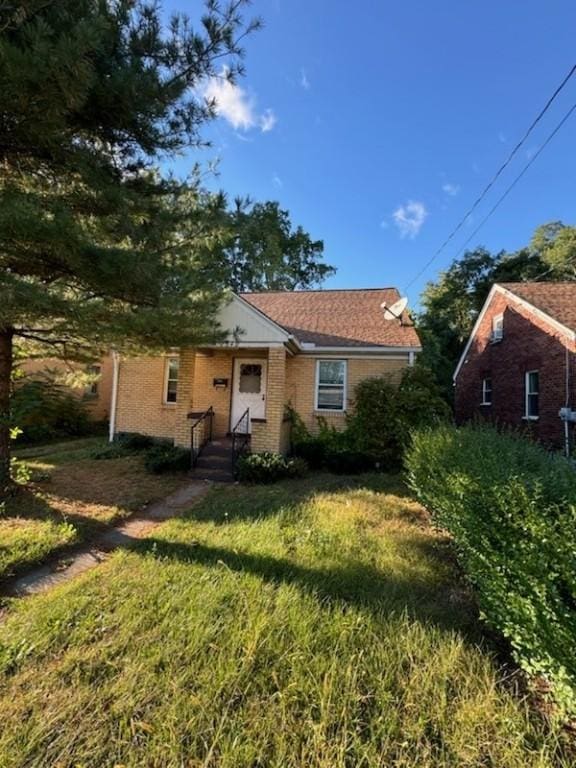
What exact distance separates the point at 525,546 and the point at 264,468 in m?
6.41

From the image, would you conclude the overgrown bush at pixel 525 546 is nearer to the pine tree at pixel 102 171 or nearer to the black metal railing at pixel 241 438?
the pine tree at pixel 102 171

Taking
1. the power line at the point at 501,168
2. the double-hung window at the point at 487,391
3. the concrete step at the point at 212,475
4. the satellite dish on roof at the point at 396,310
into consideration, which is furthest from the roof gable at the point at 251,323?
the double-hung window at the point at 487,391

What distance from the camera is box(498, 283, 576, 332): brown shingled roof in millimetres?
12898

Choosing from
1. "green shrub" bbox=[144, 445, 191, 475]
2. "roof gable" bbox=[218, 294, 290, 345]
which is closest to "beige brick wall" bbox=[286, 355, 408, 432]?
"roof gable" bbox=[218, 294, 290, 345]

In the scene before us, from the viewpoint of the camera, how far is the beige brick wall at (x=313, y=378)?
1120 cm

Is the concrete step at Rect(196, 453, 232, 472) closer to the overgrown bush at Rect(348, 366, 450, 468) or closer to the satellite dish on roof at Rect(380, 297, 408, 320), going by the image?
the overgrown bush at Rect(348, 366, 450, 468)

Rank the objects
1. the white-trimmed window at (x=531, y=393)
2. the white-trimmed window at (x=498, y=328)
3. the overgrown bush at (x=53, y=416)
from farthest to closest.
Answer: the white-trimmed window at (x=498, y=328) → the white-trimmed window at (x=531, y=393) → the overgrown bush at (x=53, y=416)

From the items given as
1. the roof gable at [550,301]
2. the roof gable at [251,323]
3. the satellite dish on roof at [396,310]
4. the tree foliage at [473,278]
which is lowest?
the roof gable at [251,323]

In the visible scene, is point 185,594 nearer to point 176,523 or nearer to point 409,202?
point 176,523

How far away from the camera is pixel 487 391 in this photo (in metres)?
17.4

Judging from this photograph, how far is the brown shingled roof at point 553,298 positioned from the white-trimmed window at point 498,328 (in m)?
1.33

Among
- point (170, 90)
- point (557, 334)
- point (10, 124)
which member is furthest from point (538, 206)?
point (10, 124)

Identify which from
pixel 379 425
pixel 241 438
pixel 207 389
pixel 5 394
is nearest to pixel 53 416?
pixel 207 389

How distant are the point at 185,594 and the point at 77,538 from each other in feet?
7.44
